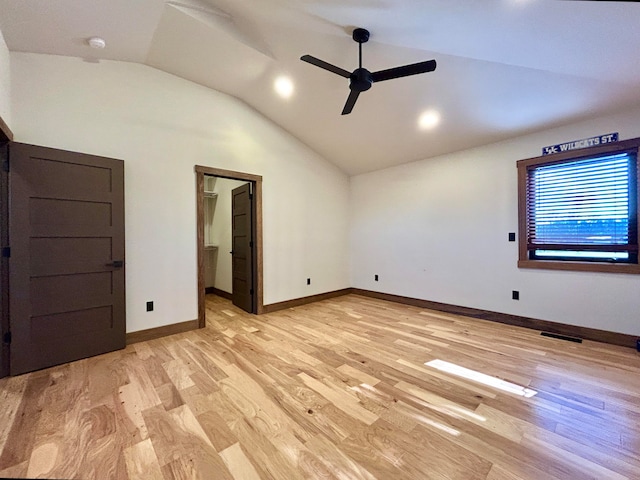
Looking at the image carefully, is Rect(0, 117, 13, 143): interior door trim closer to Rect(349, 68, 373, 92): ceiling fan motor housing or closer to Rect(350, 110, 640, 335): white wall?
Rect(349, 68, 373, 92): ceiling fan motor housing

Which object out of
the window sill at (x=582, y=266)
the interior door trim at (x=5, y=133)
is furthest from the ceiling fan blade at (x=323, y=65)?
the window sill at (x=582, y=266)

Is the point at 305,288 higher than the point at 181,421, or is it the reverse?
the point at 305,288

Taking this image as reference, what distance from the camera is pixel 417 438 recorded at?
1.58 metres

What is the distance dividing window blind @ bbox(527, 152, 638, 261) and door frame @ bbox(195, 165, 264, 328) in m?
3.69

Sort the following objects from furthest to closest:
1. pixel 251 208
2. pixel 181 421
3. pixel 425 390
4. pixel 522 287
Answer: pixel 251 208 → pixel 522 287 → pixel 425 390 → pixel 181 421

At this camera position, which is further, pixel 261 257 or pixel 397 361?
pixel 261 257

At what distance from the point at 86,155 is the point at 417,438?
12.0 ft

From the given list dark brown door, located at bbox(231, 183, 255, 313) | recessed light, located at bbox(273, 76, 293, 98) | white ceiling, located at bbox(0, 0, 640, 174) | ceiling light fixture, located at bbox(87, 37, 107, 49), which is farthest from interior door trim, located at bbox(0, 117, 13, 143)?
recessed light, located at bbox(273, 76, 293, 98)

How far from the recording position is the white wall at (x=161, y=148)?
8.62ft

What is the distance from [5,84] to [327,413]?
3747 millimetres

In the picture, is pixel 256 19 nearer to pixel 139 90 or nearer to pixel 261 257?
pixel 139 90

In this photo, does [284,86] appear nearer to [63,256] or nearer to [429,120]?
[429,120]

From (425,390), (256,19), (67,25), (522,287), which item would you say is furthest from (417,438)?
(67,25)

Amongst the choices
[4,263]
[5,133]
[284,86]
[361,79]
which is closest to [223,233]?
[284,86]
